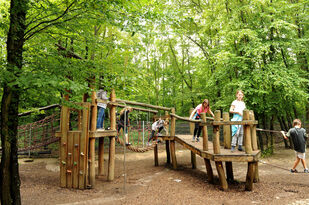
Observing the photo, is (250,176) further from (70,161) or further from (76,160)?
(70,161)

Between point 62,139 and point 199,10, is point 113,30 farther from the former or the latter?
point 62,139

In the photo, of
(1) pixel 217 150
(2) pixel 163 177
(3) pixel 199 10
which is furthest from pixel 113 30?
(1) pixel 217 150

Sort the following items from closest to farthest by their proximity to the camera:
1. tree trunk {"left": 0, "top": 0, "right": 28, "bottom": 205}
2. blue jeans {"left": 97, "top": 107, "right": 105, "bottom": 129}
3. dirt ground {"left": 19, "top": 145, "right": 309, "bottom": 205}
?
tree trunk {"left": 0, "top": 0, "right": 28, "bottom": 205}
dirt ground {"left": 19, "top": 145, "right": 309, "bottom": 205}
blue jeans {"left": 97, "top": 107, "right": 105, "bottom": 129}

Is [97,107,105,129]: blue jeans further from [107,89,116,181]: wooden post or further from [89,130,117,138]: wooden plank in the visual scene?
[89,130,117,138]: wooden plank

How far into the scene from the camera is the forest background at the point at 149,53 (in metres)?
3.04

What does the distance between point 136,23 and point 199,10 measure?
12.6 meters

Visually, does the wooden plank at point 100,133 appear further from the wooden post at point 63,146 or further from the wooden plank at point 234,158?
the wooden plank at point 234,158

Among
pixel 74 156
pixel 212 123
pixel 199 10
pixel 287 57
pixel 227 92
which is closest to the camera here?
pixel 212 123

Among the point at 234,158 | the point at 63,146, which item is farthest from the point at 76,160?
the point at 234,158

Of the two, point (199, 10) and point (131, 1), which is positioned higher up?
point (199, 10)

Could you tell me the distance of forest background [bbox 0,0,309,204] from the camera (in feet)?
9.98

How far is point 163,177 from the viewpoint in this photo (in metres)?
6.36

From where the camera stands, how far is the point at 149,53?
20.6m

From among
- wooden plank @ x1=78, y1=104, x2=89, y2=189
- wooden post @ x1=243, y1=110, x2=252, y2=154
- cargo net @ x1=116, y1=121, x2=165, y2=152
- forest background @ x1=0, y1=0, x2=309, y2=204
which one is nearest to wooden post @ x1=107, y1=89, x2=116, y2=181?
cargo net @ x1=116, y1=121, x2=165, y2=152
